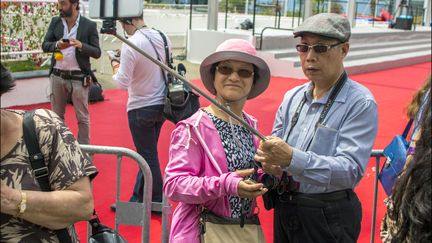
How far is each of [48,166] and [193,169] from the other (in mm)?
730

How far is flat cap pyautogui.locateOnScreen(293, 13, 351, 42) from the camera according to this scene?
245 cm

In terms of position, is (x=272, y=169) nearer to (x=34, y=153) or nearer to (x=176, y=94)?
(x=34, y=153)

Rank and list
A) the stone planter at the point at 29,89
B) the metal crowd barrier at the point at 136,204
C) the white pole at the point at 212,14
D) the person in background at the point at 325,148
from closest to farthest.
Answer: the person in background at the point at 325,148 < the metal crowd barrier at the point at 136,204 < the stone planter at the point at 29,89 < the white pole at the point at 212,14

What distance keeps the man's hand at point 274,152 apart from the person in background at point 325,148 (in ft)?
0.03

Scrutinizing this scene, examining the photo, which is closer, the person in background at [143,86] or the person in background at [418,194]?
the person in background at [418,194]

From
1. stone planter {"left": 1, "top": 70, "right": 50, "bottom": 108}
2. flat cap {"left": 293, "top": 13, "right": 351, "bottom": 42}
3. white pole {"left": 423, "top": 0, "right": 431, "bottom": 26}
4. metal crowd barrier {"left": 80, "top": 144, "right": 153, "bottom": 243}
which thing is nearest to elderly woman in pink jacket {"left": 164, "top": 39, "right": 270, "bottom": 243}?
flat cap {"left": 293, "top": 13, "right": 351, "bottom": 42}

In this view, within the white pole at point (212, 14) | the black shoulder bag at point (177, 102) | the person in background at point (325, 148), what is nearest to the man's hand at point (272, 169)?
the person in background at point (325, 148)

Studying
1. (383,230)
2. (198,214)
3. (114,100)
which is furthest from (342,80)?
(114,100)

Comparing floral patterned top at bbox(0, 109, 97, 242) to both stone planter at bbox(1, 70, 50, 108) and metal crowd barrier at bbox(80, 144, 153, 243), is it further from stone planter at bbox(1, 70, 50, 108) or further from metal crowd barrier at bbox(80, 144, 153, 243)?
stone planter at bbox(1, 70, 50, 108)

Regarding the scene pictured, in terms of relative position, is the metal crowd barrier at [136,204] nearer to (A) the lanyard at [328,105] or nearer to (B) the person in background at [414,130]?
(A) the lanyard at [328,105]

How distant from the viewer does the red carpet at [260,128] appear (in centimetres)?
468

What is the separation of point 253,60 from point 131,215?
4.14 ft

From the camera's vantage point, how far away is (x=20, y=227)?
1.77 meters

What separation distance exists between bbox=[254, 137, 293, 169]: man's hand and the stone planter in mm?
7740
